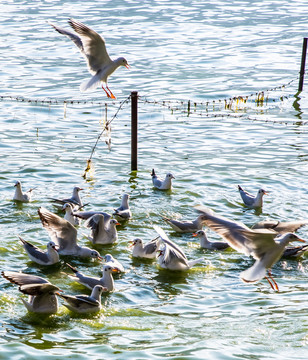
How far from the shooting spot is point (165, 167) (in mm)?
17031

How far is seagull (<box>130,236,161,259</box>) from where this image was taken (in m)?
11.5

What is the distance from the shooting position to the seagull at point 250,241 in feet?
31.1

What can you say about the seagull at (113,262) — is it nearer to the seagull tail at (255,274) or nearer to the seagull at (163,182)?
the seagull tail at (255,274)

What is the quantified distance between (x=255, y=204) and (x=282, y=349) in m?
5.69

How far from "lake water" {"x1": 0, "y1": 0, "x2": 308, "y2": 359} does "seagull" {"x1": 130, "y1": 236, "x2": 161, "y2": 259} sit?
0.63 ft

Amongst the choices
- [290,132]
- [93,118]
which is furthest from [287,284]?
[93,118]

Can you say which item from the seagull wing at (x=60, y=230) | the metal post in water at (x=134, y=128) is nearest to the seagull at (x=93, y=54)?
the metal post in water at (x=134, y=128)

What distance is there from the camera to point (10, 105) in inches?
902

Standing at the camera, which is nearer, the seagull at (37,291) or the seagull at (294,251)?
the seagull at (37,291)

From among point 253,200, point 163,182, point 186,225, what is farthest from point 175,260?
point 163,182

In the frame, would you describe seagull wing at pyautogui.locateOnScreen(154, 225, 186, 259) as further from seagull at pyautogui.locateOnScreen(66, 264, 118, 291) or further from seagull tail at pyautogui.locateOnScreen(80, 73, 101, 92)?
seagull tail at pyautogui.locateOnScreen(80, 73, 101, 92)

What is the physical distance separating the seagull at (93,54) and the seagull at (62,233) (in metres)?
3.07

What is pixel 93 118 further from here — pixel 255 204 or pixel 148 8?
pixel 148 8

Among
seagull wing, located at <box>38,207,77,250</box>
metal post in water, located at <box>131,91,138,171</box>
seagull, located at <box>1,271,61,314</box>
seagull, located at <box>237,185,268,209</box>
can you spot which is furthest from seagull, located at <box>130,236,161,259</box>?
metal post in water, located at <box>131,91,138,171</box>
